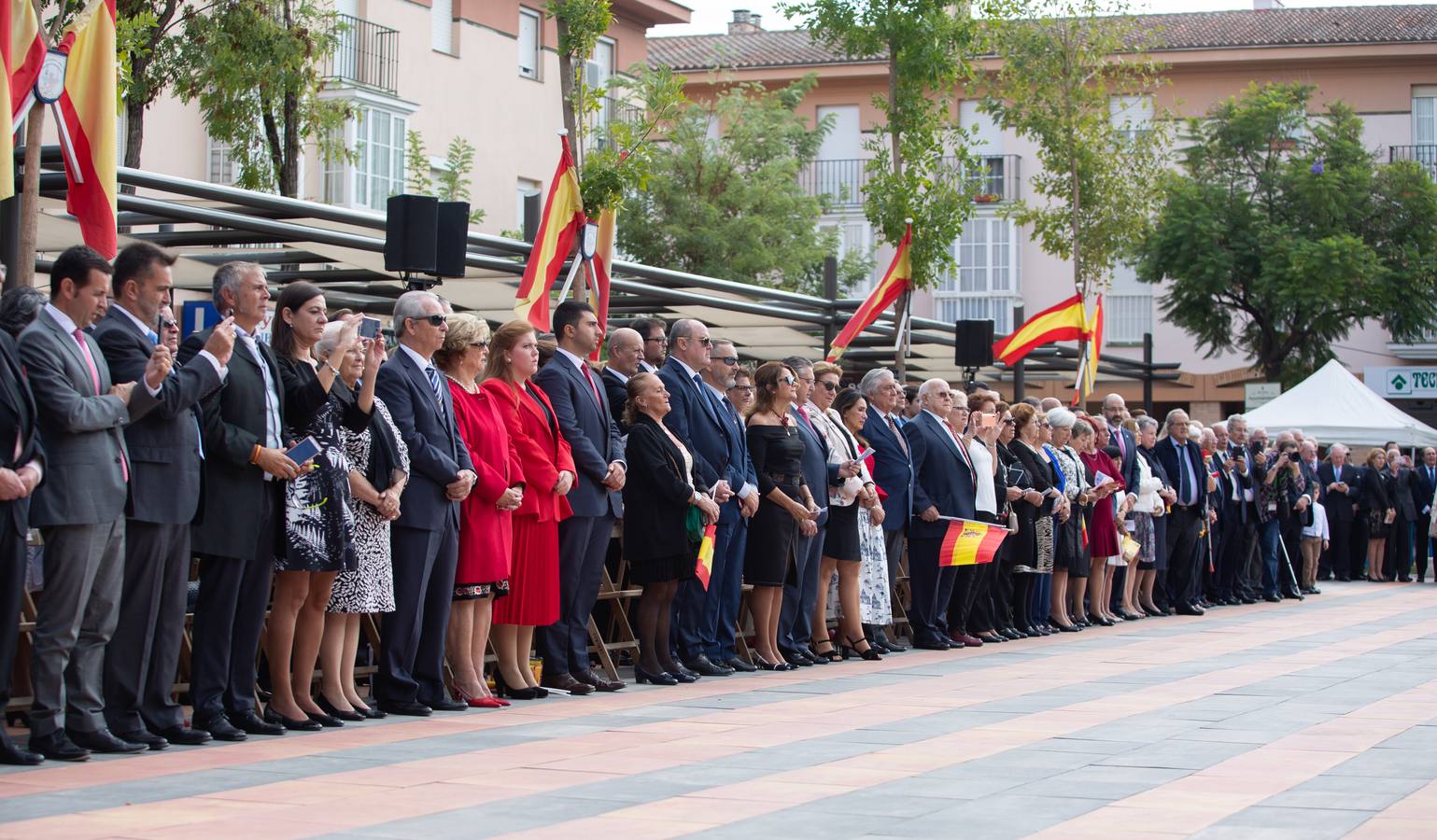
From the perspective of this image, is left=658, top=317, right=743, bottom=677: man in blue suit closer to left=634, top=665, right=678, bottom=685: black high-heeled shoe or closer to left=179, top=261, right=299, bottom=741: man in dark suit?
left=634, top=665, right=678, bottom=685: black high-heeled shoe

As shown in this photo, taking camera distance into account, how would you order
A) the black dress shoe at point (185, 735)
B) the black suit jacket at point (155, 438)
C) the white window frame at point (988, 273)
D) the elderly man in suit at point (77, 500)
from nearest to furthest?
the elderly man in suit at point (77, 500) < the black suit jacket at point (155, 438) < the black dress shoe at point (185, 735) < the white window frame at point (988, 273)

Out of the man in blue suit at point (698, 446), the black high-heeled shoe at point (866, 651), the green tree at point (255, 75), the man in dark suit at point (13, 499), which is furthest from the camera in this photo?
the green tree at point (255, 75)

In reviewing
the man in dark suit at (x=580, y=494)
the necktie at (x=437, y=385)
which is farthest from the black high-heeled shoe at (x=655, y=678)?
the necktie at (x=437, y=385)

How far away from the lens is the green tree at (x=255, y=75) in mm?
20312

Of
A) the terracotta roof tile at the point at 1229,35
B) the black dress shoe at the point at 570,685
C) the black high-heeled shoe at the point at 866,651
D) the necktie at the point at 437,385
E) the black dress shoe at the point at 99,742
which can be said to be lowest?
the black high-heeled shoe at the point at 866,651

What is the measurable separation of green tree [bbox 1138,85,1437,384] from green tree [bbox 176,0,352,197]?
22082 millimetres

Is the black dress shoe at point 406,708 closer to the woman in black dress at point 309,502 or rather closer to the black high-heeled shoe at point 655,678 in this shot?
the woman in black dress at point 309,502

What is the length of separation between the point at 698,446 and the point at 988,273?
4158 centimetres

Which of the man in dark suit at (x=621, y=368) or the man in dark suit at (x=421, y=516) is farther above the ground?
the man in dark suit at (x=621, y=368)

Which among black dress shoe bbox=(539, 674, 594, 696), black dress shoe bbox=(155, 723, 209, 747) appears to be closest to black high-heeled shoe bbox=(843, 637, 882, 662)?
black dress shoe bbox=(539, 674, 594, 696)

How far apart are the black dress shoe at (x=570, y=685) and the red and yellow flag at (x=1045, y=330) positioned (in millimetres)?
12950

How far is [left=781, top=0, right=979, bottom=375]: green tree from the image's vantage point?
21078 millimetres

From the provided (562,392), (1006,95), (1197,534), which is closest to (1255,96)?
(1006,95)

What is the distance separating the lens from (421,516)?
896 centimetres
